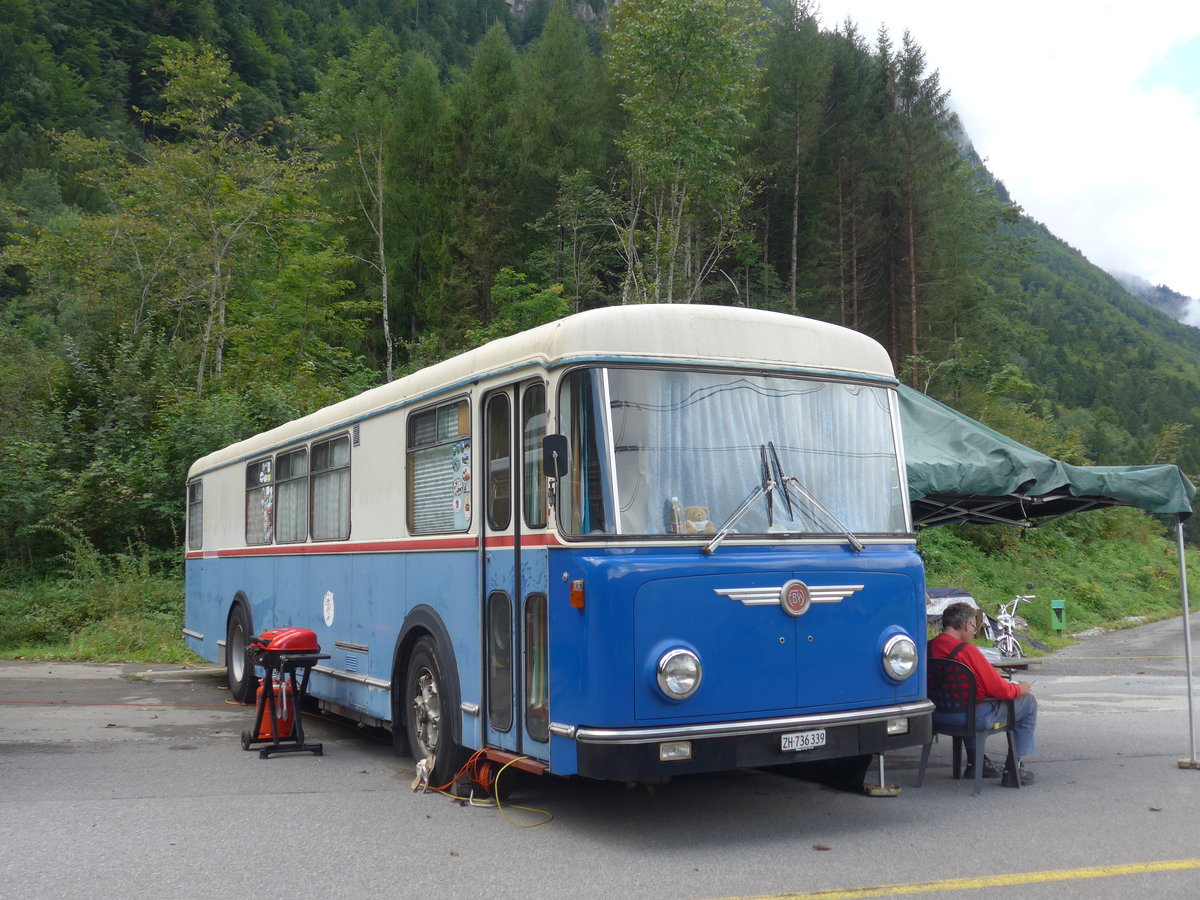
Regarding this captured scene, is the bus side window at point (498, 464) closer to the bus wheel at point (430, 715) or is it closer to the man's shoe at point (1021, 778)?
the bus wheel at point (430, 715)

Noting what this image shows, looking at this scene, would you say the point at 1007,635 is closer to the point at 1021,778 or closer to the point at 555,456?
the point at 1021,778

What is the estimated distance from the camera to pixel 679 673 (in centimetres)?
611

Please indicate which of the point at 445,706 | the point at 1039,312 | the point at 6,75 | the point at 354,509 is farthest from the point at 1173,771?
the point at 1039,312

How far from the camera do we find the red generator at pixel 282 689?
9.19 m

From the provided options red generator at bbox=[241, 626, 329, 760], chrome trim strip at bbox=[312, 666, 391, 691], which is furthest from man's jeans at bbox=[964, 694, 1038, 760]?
red generator at bbox=[241, 626, 329, 760]

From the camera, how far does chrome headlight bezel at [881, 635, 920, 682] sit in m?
6.80

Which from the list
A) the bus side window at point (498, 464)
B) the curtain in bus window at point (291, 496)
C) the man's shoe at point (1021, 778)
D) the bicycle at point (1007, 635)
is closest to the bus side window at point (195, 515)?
the curtain in bus window at point (291, 496)

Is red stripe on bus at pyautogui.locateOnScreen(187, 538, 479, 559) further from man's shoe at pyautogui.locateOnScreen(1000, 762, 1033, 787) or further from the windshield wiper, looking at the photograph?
man's shoe at pyautogui.locateOnScreen(1000, 762, 1033, 787)

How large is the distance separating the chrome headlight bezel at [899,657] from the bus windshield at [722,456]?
2.26ft

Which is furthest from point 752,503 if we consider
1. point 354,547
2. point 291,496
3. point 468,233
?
point 468,233

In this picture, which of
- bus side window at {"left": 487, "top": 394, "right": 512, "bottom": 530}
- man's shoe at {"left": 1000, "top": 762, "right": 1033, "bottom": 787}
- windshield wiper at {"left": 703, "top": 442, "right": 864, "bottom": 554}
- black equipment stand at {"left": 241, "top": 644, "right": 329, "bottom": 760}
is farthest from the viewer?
black equipment stand at {"left": 241, "top": 644, "right": 329, "bottom": 760}

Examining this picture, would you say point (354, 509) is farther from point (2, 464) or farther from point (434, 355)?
point (434, 355)

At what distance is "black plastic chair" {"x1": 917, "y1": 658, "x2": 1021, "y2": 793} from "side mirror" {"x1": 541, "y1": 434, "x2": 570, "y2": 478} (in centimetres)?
349

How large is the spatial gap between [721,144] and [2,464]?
59.2ft
